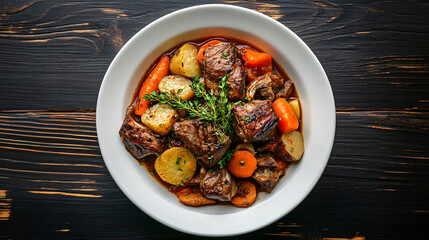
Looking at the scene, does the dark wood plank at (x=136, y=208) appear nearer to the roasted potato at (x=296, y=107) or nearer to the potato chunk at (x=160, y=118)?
the roasted potato at (x=296, y=107)

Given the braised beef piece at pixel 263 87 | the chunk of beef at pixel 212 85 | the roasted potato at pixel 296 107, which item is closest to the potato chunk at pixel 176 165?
the chunk of beef at pixel 212 85

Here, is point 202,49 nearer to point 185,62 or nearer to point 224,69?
point 185,62

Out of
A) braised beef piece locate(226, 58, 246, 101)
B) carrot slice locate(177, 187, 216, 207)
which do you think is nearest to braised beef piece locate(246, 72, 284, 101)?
braised beef piece locate(226, 58, 246, 101)

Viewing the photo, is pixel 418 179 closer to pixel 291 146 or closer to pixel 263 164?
pixel 291 146

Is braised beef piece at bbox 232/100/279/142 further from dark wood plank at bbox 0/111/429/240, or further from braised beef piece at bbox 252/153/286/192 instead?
dark wood plank at bbox 0/111/429/240

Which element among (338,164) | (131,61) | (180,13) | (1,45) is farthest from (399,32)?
(1,45)

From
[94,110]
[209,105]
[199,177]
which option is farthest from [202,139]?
[94,110]
